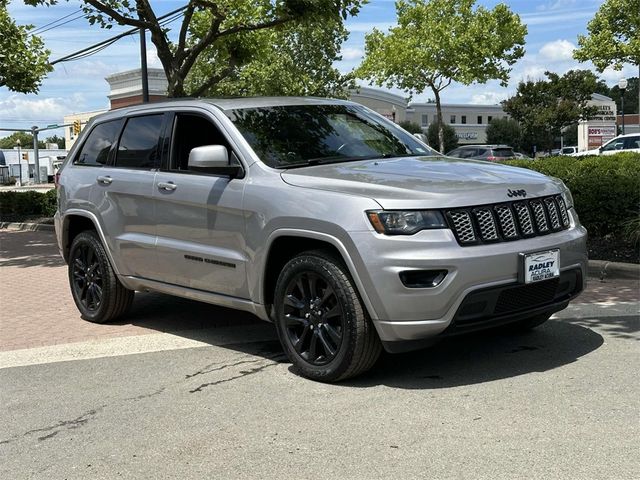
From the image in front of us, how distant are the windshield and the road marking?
5.44 ft

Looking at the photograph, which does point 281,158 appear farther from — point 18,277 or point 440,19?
point 440,19

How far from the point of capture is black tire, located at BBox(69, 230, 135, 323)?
6.75 m

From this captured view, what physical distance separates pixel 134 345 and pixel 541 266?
3.37 m

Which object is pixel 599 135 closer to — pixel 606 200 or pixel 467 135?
pixel 606 200

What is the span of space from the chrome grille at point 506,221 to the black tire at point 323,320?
761 millimetres

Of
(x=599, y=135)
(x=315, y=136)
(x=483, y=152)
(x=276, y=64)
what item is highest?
(x=276, y=64)

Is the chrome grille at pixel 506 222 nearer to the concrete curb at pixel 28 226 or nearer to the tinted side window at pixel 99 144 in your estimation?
the tinted side window at pixel 99 144

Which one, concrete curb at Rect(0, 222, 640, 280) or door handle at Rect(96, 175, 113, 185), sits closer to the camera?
door handle at Rect(96, 175, 113, 185)

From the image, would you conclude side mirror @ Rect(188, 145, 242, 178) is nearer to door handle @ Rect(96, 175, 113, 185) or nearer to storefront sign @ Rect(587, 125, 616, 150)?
door handle @ Rect(96, 175, 113, 185)

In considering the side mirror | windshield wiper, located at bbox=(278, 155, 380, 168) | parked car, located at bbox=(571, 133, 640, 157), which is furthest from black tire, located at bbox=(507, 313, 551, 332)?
parked car, located at bbox=(571, 133, 640, 157)

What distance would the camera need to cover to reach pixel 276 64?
40.2 m

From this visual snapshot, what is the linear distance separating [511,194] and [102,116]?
13.6 ft

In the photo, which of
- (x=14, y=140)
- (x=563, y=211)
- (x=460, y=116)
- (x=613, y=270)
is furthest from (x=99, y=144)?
(x=14, y=140)

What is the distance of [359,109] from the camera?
6492mm
